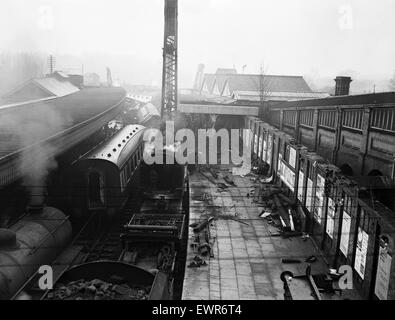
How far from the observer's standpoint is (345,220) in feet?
33.1

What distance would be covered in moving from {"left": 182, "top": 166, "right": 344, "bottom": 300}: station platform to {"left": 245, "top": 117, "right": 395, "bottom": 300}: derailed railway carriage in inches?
32.6

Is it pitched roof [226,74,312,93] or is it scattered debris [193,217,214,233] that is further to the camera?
pitched roof [226,74,312,93]

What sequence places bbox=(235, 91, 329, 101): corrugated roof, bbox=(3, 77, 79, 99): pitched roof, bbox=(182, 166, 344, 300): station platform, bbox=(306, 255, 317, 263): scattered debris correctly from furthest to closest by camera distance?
bbox=(235, 91, 329, 101): corrugated roof
bbox=(3, 77, 79, 99): pitched roof
bbox=(306, 255, 317, 263): scattered debris
bbox=(182, 166, 344, 300): station platform

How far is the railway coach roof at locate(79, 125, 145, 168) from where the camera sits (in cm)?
1440

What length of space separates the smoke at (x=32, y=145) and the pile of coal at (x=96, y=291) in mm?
4644

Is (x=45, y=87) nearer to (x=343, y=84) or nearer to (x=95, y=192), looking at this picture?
(x=95, y=192)

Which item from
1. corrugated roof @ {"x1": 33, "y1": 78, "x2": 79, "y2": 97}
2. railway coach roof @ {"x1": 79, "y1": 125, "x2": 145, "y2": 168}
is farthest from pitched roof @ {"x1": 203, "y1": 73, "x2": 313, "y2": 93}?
railway coach roof @ {"x1": 79, "y1": 125, "x2": 145, "y2": 168}

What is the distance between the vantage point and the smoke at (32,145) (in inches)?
431

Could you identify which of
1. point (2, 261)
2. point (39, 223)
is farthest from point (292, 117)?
point (2, 261)

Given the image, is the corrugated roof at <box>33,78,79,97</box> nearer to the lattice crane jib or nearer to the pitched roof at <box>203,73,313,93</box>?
the lattice crane jib

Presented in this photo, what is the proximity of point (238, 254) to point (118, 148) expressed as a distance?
287 inches

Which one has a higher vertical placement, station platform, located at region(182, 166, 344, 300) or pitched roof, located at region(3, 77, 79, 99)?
pitched roof, located at region(3, 77, 79, 99)

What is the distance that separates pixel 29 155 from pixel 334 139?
11224 mm

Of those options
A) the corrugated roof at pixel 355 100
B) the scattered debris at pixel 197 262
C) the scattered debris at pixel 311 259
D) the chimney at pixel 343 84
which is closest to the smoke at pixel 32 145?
the scattered debris at pixel 197 262
